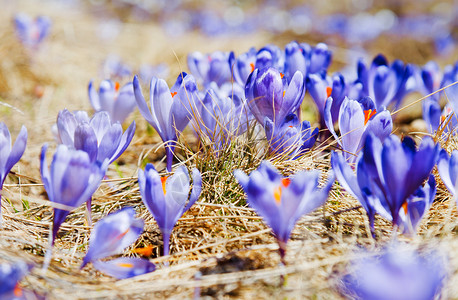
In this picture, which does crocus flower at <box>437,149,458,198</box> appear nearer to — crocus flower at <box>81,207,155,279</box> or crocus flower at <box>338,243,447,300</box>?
crocus flower at <box>338,243,447,300</box>

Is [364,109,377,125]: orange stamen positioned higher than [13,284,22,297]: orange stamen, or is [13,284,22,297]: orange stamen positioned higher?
[364,109,377,125]: orange stamen

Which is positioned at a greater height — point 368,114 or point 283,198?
point 368,114

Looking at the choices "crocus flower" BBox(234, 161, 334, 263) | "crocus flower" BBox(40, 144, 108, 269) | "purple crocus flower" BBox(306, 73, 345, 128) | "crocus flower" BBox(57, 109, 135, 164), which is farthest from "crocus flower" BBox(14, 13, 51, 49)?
"crocus flower" BBox(234, 161, 334, 263)

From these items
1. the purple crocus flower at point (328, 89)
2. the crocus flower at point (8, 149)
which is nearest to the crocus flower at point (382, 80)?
the purple crocus flower at point (328, 89)

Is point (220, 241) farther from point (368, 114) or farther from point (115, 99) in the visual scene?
point (115, 99)

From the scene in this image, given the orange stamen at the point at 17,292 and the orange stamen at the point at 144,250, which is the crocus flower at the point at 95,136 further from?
the orange stamen at the point at 17,292

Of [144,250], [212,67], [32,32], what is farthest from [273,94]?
[32,32]
